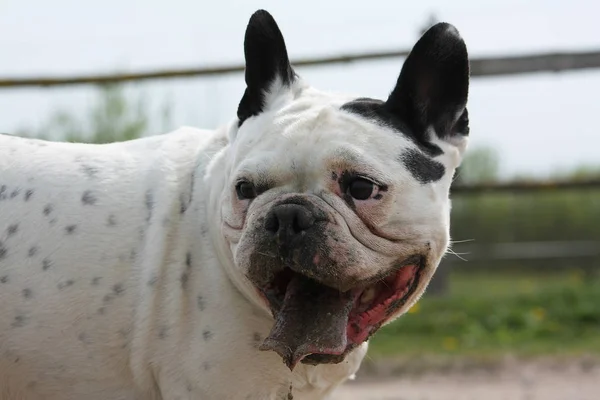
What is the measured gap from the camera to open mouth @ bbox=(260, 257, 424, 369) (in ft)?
7.66

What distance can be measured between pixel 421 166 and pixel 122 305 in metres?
0.94

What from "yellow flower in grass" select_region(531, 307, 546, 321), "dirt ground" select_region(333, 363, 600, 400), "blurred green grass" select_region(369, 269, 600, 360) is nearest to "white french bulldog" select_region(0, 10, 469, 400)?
"dirt ground" select_region(333, 363, 600, 400)

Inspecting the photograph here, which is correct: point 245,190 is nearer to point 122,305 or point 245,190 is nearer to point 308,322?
point 308,322

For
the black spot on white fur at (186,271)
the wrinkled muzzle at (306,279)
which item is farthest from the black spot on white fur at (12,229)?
the wrinkled muzzle at (306,279)

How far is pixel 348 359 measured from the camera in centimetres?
275

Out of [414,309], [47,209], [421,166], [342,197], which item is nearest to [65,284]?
[47,209]

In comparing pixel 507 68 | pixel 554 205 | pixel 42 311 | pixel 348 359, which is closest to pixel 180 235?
pixel 42 311

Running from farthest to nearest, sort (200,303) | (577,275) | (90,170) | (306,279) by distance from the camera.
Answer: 1. (577,275)
2. (90,170)
3. (200,303)
4. (306,279)

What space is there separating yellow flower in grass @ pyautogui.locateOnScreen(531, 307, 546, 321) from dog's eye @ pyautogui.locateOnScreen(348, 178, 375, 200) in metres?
4.98

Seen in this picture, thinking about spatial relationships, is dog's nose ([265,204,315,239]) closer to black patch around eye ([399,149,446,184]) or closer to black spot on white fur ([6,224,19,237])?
black patch around eye ([399,149,446,184])

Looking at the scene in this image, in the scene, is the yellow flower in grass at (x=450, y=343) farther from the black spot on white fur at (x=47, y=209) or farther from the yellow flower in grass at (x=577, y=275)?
the black spot on white fur at (x=47, y=209)

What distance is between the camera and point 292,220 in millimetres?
2326

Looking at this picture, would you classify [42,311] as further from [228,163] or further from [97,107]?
[97,107]

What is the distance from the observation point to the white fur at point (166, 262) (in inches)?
98.0
